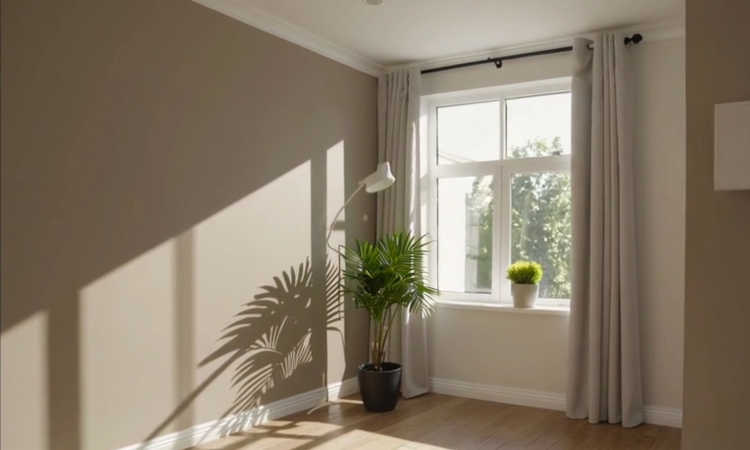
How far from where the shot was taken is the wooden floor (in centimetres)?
375

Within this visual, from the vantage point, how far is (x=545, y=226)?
475cm

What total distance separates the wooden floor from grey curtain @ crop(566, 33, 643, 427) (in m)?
0.23

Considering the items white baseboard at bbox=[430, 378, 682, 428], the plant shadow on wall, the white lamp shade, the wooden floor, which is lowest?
the wooden floor

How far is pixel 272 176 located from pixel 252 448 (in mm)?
1709

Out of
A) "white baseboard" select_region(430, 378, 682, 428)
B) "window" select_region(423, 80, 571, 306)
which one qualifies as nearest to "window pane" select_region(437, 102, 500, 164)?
"window" select_region(423, 80, 571, 306)

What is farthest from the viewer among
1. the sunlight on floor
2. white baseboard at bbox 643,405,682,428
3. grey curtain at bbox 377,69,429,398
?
grey curtain at bbox 377,69,429,398

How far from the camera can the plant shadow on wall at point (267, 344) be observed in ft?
12.7

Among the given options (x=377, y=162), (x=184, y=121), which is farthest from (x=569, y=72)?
(x=184, y=121)

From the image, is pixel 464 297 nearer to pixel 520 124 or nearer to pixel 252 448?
pixel 520 124

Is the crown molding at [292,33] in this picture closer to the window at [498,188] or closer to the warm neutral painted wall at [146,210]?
the warm neutral painted wall at [146,210]

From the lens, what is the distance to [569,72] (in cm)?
454

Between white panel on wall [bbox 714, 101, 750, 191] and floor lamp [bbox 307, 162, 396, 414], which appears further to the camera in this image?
floor lamp [bbox 307, 162, 396, 414]

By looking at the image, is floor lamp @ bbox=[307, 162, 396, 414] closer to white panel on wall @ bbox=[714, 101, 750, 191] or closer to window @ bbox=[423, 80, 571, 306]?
window @ bbox=[423, 80, 571, 306]

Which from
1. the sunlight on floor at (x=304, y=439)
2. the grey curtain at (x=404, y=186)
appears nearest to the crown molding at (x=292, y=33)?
the grey curtain at (x=404, y=186)
